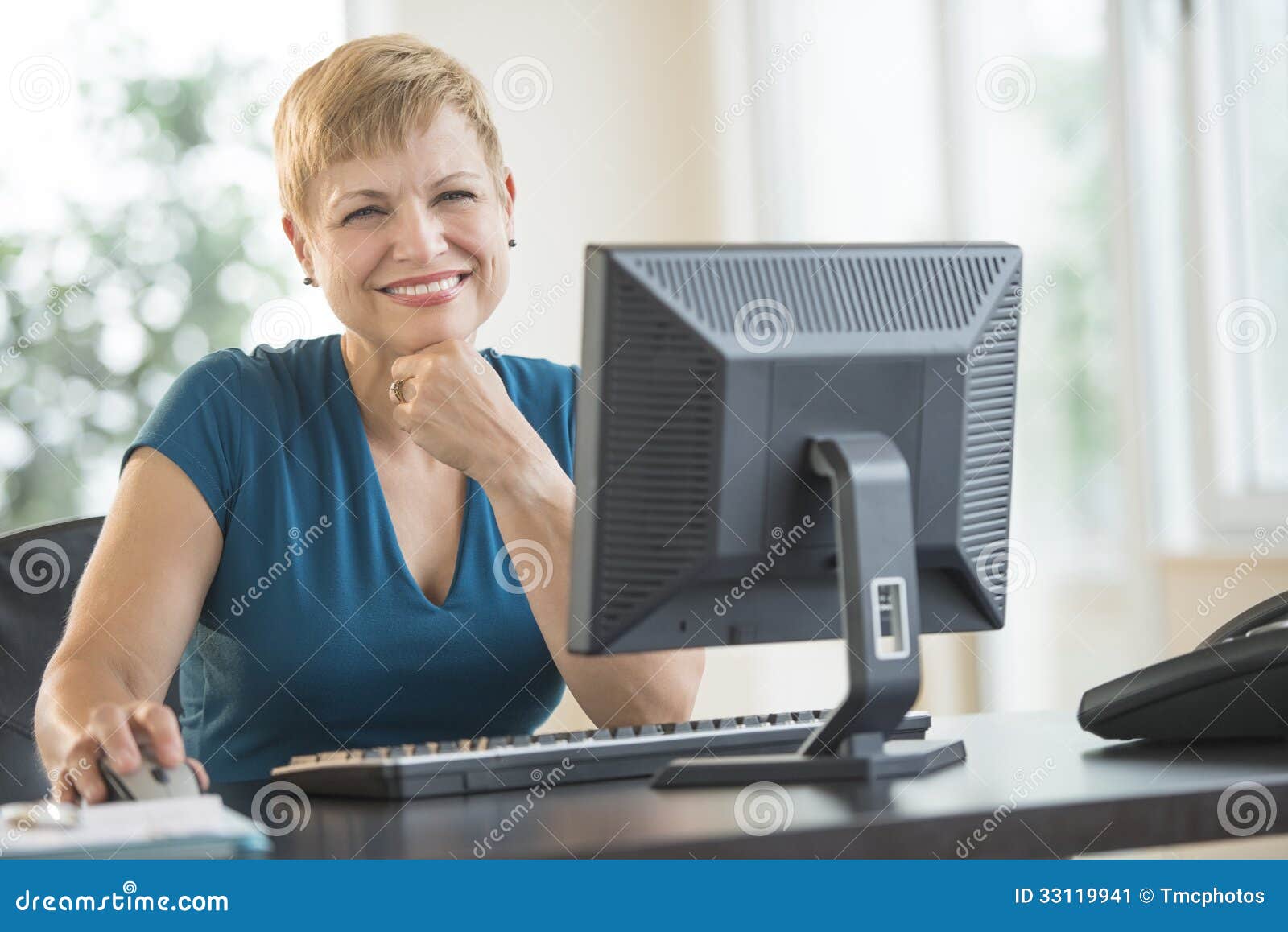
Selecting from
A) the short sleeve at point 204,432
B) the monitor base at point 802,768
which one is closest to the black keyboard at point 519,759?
the monitor base at point 802,768

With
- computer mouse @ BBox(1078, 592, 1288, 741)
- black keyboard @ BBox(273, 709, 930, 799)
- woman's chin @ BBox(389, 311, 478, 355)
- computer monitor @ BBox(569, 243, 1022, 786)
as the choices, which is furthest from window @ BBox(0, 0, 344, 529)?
computer mouse @ BBox(1078, 592, 1288, 741)

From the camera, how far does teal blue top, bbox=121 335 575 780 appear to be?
155cm

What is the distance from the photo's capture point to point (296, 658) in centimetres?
154

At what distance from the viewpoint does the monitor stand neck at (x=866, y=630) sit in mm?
1067

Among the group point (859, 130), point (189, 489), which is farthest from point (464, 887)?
point (859, 130)

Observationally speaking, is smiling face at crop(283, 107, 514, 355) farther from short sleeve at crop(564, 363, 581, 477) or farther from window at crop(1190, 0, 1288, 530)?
window at crop(1190, 0, 1288, 530)

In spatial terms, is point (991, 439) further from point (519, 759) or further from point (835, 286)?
point (519, 759)

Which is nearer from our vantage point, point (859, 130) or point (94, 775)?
point (94, 775)

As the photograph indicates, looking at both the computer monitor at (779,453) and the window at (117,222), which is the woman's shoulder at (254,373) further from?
the window at (117,222)

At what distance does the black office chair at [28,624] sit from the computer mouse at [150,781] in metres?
0.59

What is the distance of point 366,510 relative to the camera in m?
1.63

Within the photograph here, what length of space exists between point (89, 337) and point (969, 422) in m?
2.84

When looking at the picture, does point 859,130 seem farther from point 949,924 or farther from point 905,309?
point 949,924

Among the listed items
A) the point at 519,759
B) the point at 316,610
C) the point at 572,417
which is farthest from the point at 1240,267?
the point at 519,759
